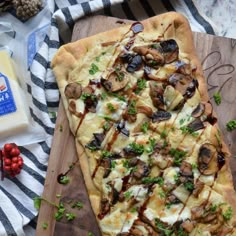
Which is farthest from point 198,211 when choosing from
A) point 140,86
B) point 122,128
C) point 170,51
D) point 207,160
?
point 170,51

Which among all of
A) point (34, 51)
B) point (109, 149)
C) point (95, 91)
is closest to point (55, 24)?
point (34, 51)

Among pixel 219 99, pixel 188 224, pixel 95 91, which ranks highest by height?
pixel 95 91

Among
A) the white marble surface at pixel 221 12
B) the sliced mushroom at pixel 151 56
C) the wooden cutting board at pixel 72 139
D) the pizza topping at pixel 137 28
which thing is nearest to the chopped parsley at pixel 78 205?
the wooden cutting board at pixel 72 139

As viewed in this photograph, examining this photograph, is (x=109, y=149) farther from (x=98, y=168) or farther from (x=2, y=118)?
(x=2, y=118)

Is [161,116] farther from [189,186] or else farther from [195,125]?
[189,186]

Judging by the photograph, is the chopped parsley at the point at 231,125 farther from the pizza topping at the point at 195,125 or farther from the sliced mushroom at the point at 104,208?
the sliced mushroom at the point at 104,208

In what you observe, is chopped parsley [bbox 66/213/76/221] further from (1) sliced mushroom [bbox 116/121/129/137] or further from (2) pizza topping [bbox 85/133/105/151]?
(1) sliced mushroom [bbox 116/121/129/137]

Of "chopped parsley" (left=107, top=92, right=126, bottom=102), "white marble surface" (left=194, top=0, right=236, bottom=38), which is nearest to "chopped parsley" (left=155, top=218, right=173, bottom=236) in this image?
"chopped parsley" (left=107, top=92, right=126, bottom=102)
